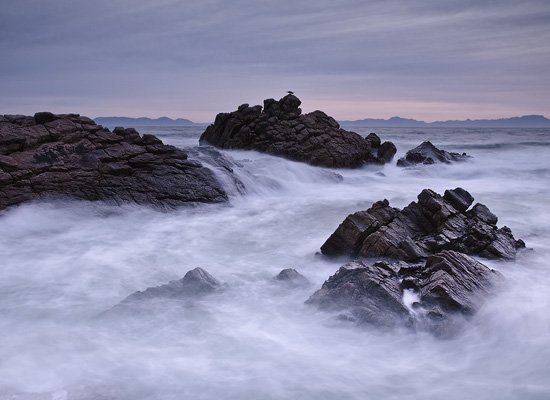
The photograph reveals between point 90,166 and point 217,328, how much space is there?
9863mm

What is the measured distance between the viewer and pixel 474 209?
12.3 m

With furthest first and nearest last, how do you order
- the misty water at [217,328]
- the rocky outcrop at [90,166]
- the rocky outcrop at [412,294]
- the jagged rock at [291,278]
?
the rocky outcrop at [90,166]
the jagged rock at [291,278]
the rocky outcrop at [412,294]
the misty water at [217,328]

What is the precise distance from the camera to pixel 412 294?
7852 mm

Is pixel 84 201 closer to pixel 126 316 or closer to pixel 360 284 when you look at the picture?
pixel 126 316

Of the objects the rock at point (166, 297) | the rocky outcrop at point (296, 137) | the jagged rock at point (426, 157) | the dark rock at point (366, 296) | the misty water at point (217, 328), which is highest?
the rocky outcrop at point (296, 137)

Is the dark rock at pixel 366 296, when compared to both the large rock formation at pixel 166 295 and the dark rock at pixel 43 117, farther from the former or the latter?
the dark rock at pixel 43 117

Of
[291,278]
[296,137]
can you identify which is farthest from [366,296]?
[296,137]

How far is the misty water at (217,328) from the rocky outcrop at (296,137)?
12.8 metres

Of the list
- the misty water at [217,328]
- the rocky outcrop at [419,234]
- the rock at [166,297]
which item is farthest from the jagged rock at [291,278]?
the rocky outcrop at [419,234]

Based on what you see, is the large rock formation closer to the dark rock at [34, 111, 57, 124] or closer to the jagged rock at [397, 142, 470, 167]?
the dark rock at [34, 111, 57, 124]

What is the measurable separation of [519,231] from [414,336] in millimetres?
8460

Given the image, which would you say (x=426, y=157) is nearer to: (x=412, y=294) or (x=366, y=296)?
(x=412, y=294)

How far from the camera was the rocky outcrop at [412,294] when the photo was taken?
7344 millimetres

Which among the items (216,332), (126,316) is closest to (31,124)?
(126,316)
